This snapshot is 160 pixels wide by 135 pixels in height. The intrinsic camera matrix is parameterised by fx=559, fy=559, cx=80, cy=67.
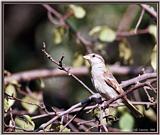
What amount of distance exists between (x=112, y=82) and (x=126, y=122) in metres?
0.49

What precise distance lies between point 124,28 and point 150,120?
1031 millimetres

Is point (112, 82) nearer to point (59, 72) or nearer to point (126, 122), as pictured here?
point (126, 122)

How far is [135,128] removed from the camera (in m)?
4.48

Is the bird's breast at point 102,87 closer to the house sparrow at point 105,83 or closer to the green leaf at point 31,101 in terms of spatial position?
the house sparrow at point 105,83

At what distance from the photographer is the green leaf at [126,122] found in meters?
4.04

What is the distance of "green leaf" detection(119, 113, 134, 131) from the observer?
4.04 meters

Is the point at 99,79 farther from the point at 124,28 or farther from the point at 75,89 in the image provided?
the point at 75,89

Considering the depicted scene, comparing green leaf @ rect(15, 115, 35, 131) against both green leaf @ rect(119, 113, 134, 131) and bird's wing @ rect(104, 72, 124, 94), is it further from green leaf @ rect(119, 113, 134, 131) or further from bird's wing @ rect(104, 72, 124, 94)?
green leaf @ rect(119, 113, 134, 131)

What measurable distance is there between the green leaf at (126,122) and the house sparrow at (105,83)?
1.13 feet

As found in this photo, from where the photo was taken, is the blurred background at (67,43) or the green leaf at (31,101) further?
the blurred background at (67,43)

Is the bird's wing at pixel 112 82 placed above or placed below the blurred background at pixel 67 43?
below

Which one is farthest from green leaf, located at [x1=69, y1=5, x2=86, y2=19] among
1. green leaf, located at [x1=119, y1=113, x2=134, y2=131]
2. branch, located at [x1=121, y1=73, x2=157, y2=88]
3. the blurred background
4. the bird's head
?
branch, located at [x1=121, y1=73, x2=157, y2=88]

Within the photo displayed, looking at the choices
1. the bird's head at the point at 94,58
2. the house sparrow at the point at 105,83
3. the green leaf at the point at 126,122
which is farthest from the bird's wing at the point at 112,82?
the green leaf at the point at 126,122

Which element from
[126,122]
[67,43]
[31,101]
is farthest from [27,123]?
[67,43]
